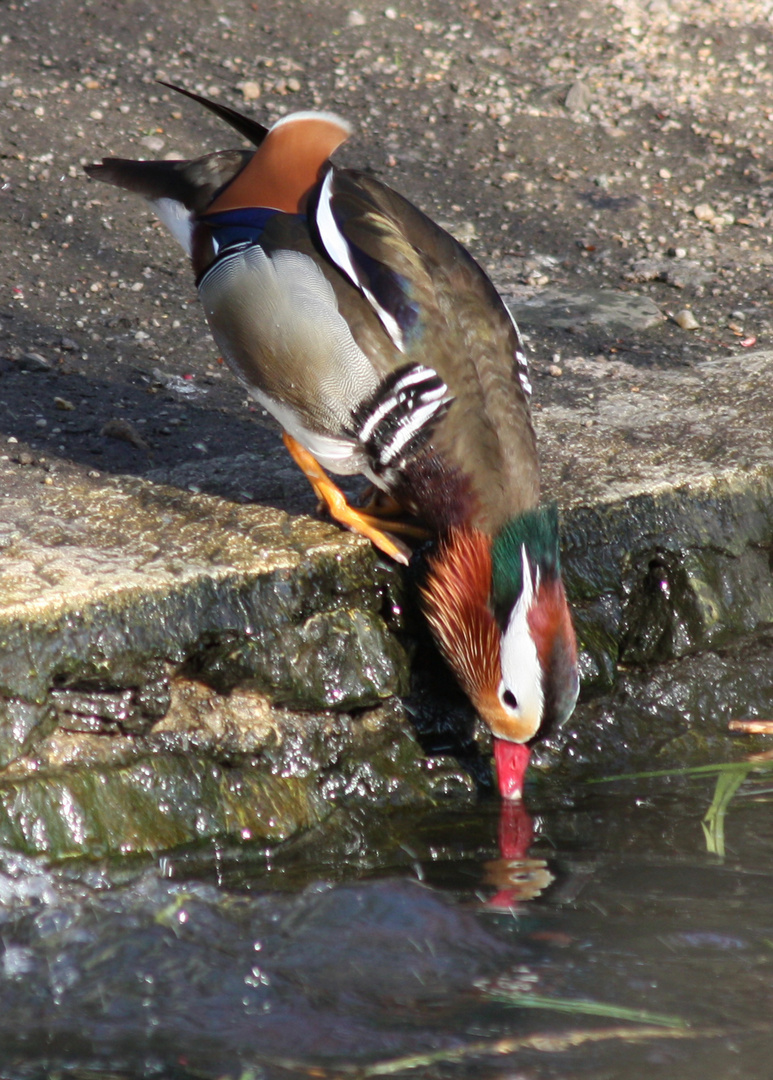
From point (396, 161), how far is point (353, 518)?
3.29 metres

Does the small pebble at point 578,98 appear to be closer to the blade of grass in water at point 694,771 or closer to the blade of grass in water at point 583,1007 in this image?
the blade of grass in water at point 694,771

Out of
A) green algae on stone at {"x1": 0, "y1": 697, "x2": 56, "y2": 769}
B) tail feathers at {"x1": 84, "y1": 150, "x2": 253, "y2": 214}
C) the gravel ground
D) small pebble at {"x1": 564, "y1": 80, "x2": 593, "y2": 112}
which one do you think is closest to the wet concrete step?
green algae on stone at {"x1": 0, "y1": 697, "x2": 56, "y2": 769}

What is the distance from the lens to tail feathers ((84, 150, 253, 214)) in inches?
122

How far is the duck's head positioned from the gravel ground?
63 centimetres

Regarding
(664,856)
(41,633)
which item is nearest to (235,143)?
(41,633)

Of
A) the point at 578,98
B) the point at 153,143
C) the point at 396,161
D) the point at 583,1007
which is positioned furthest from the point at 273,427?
the point at 578,98

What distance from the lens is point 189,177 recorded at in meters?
3.15

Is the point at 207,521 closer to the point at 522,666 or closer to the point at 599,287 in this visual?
the point at 522,666

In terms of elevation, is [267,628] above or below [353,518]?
below

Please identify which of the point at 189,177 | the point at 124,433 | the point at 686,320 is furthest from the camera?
the point at 686,320

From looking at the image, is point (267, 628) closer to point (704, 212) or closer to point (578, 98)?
point (704, 212)

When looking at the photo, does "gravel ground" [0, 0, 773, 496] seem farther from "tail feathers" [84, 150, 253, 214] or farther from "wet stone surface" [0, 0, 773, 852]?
"tail feathers" [84, 150, 253, 214]

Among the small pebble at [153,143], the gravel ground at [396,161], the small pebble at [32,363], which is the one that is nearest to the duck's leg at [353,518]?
the gravel ground at [396,161]

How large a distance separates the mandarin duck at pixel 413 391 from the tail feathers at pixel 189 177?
152 millimetres
